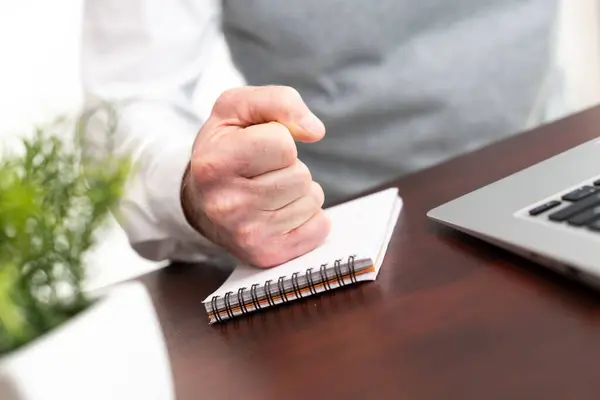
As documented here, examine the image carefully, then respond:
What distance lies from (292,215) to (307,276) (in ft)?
0.20

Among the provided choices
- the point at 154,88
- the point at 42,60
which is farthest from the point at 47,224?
the point at 42,60

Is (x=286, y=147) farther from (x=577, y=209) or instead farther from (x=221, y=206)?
(x=577, y=209)

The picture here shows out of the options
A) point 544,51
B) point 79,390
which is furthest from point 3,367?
point 544,51

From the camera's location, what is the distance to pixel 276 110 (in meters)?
0.46

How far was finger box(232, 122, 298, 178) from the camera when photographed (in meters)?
0.45

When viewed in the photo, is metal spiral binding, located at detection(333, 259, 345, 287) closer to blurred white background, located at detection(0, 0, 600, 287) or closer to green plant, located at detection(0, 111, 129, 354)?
green plant, located at detection(0, 111, 129, 354)

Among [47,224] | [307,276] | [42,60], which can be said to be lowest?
[42,60]

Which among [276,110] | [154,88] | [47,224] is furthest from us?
[154,88]

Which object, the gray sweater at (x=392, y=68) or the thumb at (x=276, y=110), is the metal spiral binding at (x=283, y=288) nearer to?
the thumb at (x=276, y=110)

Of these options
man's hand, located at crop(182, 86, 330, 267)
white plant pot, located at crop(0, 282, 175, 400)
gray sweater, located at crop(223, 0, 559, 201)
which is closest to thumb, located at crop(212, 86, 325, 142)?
man's hand, located at crop(182, 86, 330, 267)

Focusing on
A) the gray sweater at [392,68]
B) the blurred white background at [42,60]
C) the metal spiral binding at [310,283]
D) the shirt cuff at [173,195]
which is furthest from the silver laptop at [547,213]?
the blurred white background at [42,60]

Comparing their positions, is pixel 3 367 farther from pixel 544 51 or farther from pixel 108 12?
pixel 544 51

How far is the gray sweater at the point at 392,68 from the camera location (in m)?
0.80

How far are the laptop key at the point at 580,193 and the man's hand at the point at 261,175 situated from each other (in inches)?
6.2
